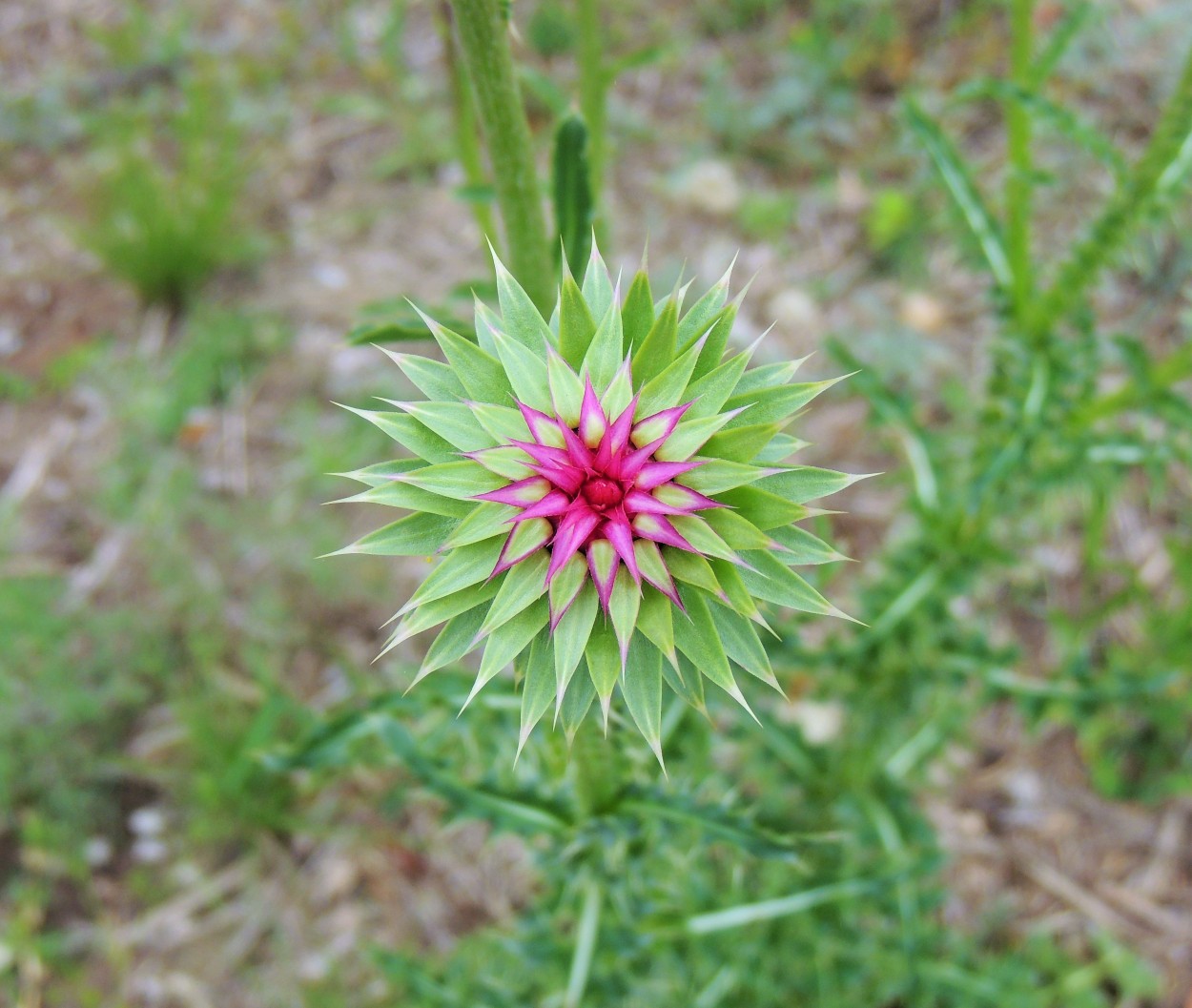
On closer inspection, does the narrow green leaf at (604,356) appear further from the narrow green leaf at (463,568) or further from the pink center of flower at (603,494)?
the narrow green leaf at (463,568)

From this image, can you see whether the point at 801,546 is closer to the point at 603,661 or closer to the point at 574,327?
the point at 603,661

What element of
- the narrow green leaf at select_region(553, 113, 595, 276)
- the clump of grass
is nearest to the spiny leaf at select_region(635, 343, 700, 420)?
the narrow green leaf at select_region(553, 113, 595, 276)

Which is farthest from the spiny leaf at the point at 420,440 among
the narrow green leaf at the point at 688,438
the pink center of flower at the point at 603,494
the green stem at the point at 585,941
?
the green stem at the point at 585,941

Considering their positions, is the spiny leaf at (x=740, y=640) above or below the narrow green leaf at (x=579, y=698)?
above

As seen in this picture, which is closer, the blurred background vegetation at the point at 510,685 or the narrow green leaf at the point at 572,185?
the narrow green leaf at the point at 572,185

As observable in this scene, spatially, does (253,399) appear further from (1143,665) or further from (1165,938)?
(1165,938)

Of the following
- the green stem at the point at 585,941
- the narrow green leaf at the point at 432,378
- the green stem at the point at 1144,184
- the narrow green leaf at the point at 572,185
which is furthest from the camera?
the green stem at the point at 1144,184

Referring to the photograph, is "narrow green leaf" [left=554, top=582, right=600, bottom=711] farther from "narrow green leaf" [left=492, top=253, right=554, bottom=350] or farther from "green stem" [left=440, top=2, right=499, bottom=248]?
"green stem" [left=440, top=2, right=499, bottom=248]
